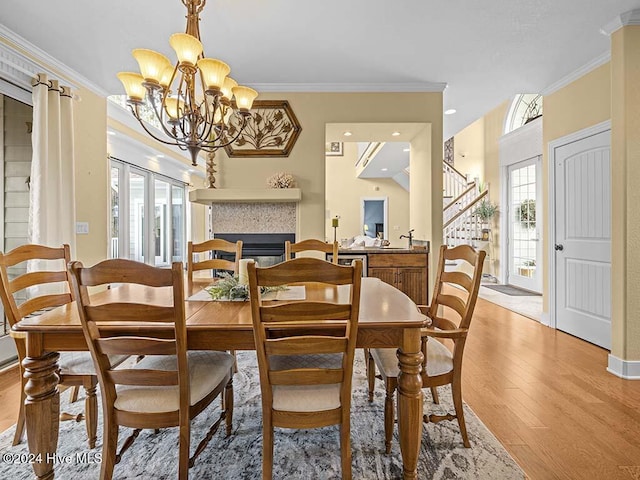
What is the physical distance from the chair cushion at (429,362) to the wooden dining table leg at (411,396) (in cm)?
21

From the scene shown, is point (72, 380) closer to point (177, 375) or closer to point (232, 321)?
point (177, 375)

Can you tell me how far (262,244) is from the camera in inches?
162

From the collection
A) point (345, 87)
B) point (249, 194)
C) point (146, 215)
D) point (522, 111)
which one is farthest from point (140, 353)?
point (522, 111)

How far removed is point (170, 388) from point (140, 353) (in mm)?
245

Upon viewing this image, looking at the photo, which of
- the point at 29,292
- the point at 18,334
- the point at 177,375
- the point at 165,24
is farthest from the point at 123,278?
the point at 29,292

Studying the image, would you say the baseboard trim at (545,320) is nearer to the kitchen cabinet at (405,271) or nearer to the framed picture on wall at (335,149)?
the kitchen cabinet at (405,271)

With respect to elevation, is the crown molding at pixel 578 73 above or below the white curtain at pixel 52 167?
above

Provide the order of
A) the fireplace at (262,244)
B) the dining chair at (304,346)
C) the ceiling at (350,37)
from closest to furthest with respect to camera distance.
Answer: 1. the dining chair at (304,346)
2. the ceiling at (350,37)
3. the fireplace at (262,244)

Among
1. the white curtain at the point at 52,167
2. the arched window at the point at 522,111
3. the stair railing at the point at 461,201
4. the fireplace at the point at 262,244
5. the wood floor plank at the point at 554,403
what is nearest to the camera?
the wood floor plank at the point at 554,403

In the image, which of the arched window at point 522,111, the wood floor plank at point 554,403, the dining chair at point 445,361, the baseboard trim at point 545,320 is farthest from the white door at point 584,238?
the arched window at point 522,111

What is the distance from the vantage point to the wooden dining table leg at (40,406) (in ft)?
4.41

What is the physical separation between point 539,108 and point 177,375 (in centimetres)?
731

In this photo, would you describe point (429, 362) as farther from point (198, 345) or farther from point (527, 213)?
point (527, 213)

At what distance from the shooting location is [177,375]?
4.27 ft
